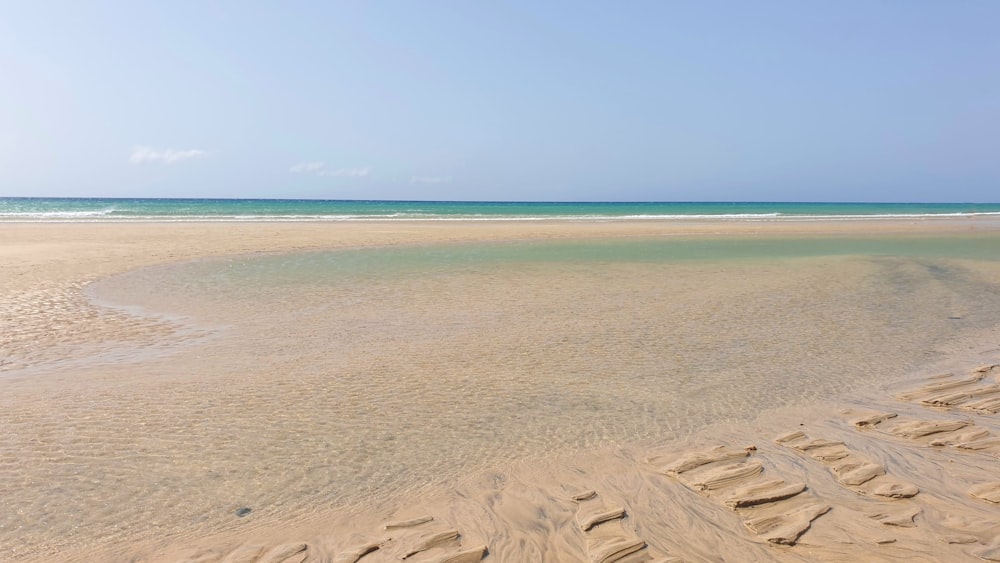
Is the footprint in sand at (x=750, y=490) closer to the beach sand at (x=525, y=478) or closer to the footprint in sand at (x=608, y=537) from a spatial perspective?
the beach sand at (x=525, y=478)

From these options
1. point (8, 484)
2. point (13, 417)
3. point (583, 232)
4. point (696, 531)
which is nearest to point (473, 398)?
point (696, 531)

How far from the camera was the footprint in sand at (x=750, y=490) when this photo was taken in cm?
388

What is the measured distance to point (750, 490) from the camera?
14.1 ft

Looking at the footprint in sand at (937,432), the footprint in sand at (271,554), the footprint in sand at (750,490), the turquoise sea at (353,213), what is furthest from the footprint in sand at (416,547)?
the turquoise sea at (353,213)

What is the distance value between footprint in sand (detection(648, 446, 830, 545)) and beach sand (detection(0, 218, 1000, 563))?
0.6 inches

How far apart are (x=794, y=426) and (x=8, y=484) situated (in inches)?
245

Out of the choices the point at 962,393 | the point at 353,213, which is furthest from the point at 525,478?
the point at 353,213

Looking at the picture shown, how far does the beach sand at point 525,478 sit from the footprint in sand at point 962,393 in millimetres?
27

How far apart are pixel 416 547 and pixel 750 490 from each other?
2342 mm

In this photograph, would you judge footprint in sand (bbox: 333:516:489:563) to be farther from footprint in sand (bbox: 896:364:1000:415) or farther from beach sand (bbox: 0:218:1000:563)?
footprint in sand (bbox: 896:364:1000:415)

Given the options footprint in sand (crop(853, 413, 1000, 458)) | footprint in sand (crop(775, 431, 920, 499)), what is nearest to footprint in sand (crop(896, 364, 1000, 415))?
footprint in sand (crop(853, 413, 1000, 458))

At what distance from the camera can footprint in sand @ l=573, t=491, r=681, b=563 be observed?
140 inches

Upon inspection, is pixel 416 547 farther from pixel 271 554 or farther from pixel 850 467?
pixel 850 467

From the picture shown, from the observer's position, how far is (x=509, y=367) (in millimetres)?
7320
